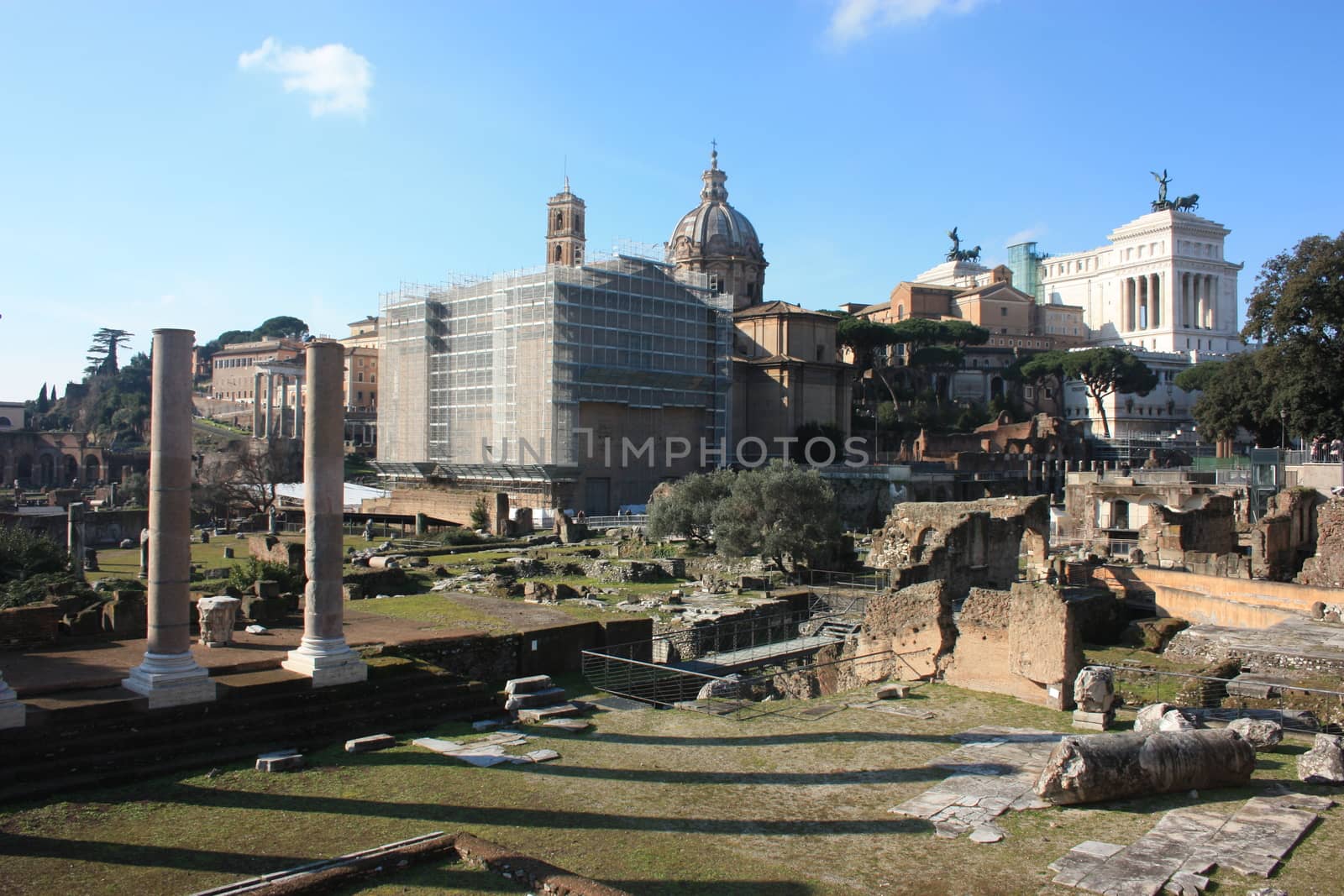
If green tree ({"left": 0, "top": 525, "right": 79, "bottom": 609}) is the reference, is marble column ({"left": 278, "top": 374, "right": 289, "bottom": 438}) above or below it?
above

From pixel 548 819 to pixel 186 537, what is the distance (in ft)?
17.5

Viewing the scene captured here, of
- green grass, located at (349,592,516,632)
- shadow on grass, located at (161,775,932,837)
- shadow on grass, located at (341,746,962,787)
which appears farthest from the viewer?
green grass, located at (349,592,516,632)

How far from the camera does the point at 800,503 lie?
81.9ft

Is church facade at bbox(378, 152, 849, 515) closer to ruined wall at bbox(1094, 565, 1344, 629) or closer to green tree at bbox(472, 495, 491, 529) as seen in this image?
green tree at bbox(472, 495, 491, 529)

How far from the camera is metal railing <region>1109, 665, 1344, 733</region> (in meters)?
9.66

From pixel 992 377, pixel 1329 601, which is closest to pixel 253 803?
pixel 1329 601

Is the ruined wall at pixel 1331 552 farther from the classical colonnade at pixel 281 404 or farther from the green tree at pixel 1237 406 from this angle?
the classical colonnade at pixel 281 404

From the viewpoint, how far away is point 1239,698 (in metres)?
10.6

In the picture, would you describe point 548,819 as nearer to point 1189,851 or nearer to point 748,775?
point 748,775

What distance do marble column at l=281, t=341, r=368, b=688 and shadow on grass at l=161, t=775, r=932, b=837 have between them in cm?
267

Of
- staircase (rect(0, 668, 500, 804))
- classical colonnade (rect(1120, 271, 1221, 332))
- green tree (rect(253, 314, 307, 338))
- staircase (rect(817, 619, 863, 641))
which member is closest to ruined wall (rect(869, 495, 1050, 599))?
staircase (rect(817, 619, 863, 641))

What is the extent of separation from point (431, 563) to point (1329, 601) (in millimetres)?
20553

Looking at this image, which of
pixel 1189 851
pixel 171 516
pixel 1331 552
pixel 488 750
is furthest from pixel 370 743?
pixel 1331 552

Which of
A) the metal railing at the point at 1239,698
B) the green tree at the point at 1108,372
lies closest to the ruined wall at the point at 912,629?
the metal railing at the point at 1239,698
